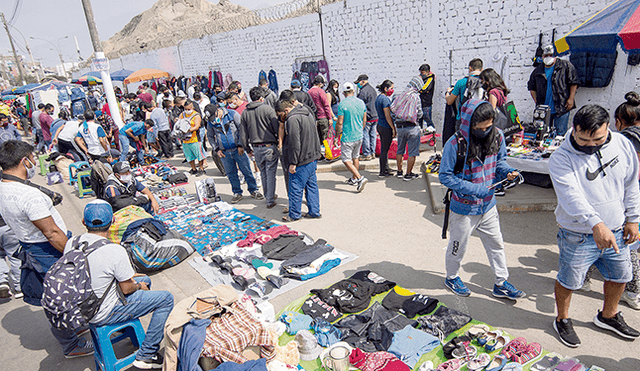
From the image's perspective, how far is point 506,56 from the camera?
856cm

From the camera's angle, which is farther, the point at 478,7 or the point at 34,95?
the point at 34,95

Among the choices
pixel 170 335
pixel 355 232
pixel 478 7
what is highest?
pixel 478 7

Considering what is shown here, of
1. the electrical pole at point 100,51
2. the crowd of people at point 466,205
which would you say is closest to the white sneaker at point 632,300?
the crowd of people at point 466,205

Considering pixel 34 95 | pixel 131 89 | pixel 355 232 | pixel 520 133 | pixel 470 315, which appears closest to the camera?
pixel 470 315

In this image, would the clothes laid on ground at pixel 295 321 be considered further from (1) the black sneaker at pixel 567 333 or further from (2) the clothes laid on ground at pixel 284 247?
(1) the black sneaker at pixel 567 333

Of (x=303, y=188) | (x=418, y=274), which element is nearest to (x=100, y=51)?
(x=303, y=188)

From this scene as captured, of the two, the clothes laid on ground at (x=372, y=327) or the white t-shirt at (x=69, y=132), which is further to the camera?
the white t-shirt at (x=69, y=132)

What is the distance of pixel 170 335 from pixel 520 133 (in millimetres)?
5999

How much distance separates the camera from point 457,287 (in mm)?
4027

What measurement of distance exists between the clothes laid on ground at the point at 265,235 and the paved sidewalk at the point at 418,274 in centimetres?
43

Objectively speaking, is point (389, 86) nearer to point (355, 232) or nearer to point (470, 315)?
point (355, 232)

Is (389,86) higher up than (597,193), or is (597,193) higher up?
(389,86)

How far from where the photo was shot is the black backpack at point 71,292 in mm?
2996

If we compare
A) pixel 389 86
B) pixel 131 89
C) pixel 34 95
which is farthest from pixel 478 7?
pixel 131 89
